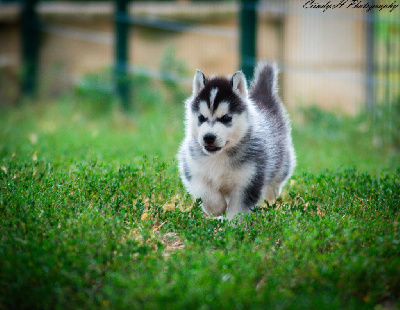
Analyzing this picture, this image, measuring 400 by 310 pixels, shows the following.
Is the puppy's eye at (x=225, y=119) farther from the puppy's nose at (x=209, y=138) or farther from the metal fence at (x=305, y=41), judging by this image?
the metal fence at (x=305, y=41)

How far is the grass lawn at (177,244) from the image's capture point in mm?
3471

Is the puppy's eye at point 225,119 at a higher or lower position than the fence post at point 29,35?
lower

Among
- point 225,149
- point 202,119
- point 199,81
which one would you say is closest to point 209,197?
point 225,149

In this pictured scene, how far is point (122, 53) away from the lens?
12.0m

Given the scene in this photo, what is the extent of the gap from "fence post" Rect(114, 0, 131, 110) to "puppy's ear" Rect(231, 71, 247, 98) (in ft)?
21.3

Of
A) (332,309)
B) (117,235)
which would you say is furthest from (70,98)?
(332,309)

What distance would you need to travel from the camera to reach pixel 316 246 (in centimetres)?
421

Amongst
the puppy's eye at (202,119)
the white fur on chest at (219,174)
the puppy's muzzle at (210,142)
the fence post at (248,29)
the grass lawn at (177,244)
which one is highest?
the fence post at (248,29)

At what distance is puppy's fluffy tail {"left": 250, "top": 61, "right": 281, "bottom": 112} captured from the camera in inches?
250

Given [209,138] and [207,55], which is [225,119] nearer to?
[209,138]

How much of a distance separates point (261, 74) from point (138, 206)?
7.82ft

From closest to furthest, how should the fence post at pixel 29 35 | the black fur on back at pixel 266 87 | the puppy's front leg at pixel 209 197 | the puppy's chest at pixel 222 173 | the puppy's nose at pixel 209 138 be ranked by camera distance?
the puppy's nose at pixel 209 138 < the puppy's chest at pixel 222 173 < the puppy's front leg at pixel 209 197 < the black fur on back at pixel 266 87 < the fence post at pixel 29 35

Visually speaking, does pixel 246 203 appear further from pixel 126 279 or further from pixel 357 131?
pixel 357 131

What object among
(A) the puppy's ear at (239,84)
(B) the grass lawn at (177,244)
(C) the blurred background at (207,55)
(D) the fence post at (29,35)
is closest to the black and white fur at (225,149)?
(A) the puppy's ear at (239,84)
